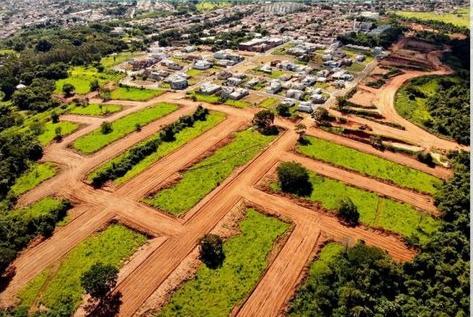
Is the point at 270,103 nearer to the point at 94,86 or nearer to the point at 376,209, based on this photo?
the point at 376,209

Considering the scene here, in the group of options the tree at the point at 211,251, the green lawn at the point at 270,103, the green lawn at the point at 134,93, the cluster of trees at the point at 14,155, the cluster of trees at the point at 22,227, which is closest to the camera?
the tree at the point at 211,251

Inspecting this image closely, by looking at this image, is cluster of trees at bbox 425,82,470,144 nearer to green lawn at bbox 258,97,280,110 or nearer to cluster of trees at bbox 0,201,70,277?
green lawn at bbox 258,97,280,110

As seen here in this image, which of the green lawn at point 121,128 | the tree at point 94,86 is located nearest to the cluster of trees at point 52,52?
the tree at point 94,86

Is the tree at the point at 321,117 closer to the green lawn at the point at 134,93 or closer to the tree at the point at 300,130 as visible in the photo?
the tree at the point at 300,130

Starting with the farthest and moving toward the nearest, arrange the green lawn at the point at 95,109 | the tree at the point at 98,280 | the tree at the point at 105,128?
1. the green lawn at the point at 95,109
2. the tree at the point at 105,128
3. the tree at the point at 98,280

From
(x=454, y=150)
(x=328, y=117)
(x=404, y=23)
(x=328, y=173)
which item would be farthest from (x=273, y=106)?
(x=404, y=23)

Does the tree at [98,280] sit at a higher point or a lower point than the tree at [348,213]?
higher

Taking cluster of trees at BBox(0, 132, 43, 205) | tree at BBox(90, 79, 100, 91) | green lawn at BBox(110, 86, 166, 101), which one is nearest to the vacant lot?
cluster of trees at BBox(0, 132, 43, 205)

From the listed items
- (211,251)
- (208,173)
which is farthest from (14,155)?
(211,251)
